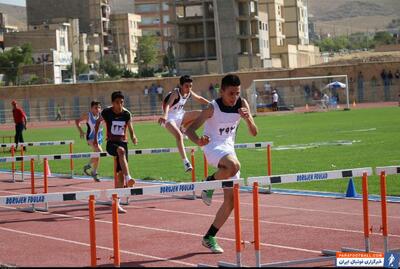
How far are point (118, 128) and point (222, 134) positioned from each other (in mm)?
4947

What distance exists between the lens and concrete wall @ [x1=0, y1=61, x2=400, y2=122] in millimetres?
71869

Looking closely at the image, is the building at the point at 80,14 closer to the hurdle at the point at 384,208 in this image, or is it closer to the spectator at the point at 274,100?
the spectator at the point at 274,100

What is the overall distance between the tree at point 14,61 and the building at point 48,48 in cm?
298

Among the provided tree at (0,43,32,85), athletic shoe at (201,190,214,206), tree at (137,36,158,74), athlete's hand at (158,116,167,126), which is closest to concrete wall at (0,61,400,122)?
tree at (0,43,32,85)

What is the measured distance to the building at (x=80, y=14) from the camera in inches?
5640

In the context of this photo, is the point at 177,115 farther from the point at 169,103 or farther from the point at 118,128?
the point at 118,128

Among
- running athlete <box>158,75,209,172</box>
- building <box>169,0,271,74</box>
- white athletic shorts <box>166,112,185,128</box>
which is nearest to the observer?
running athlete <box>158,75,209,172</box>

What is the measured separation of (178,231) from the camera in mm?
13500

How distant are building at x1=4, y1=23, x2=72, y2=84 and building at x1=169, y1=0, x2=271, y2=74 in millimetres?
18292

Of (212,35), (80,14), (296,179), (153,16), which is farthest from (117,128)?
(153,16)

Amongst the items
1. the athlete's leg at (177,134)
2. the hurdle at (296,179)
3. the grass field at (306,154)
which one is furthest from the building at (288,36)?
the hurdle at (296,179)

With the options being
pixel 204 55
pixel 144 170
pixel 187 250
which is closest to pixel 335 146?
pixel 144 170

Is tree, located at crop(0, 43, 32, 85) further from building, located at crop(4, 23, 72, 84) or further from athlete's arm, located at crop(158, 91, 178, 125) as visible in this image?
athlete's arm, located at crop(158, 91, 178, 125)

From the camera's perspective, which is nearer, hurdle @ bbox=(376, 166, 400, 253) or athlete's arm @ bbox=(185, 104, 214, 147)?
hurdle @ bbox=(376, 166, 400, 253)
